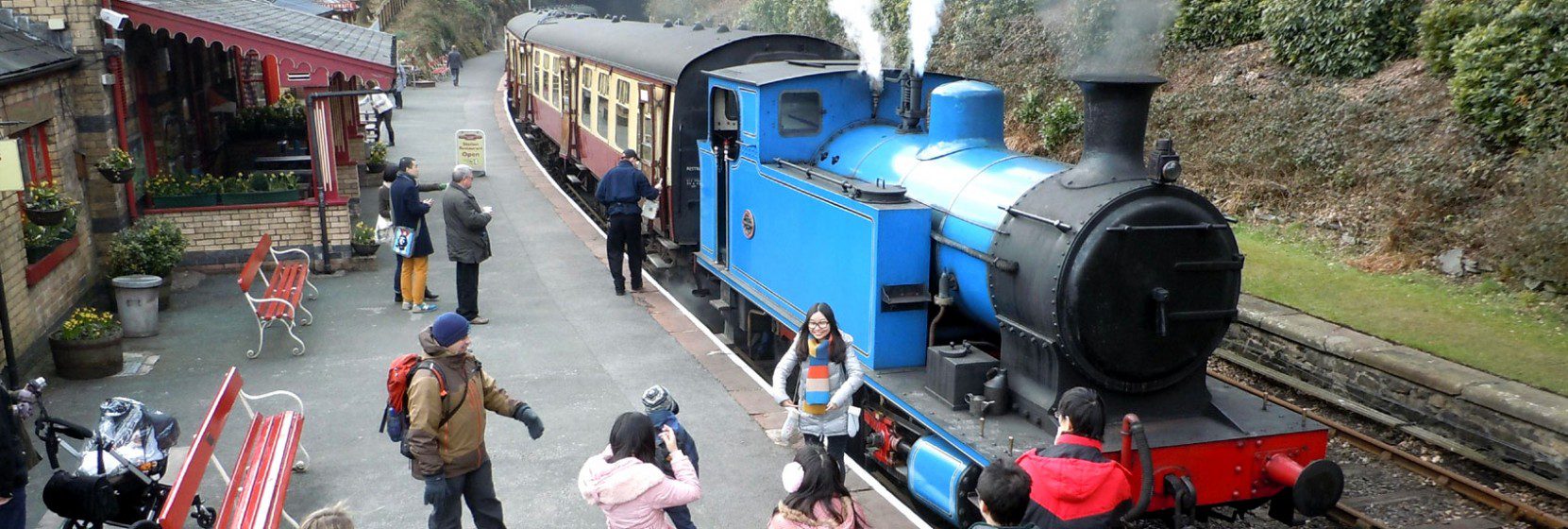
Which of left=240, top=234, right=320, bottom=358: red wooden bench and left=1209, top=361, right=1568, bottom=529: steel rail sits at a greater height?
left=240, top=234, right=320, bottom=358: red wooden bench

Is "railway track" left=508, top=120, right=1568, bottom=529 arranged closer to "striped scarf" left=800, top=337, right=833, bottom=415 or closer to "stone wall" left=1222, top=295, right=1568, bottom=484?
"stone wall" left=1222, top=295, right=1568, bottom=484

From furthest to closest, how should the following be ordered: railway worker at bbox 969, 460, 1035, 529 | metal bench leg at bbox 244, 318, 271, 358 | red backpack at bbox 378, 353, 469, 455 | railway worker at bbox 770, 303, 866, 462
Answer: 1. metal bench leg at bbox 244, 318, 271, 358
2. railway worker at bbox 770, 303, 866, 462
3. red backpack at bbox 378, 353, 469, 455
4. railway worker at bbox 969, 460, 1035, 529

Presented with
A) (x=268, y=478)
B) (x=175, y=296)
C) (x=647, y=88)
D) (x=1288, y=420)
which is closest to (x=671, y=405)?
(x=268, y=478)

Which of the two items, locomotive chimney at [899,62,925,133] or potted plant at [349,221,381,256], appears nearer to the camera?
locomotive chimney at [899,62,925,133]

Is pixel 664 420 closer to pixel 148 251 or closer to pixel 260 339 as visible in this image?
pixel 260 339

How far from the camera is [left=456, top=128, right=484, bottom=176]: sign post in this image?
16828 millimetres

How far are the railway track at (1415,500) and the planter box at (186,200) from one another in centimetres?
954

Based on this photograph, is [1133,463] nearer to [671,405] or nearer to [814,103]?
[671,405]

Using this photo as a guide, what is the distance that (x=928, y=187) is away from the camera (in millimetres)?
6688

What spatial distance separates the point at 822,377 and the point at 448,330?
202 centimetres

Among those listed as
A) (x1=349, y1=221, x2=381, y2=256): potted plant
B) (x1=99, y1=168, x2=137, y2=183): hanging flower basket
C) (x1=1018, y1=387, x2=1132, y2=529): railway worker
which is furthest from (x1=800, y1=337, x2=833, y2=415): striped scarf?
(x1=349, y1=221, x2=381, y2=256): potted plant

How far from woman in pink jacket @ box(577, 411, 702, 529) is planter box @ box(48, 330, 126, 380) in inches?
213

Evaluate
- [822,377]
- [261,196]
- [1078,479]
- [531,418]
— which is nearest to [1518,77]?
[822,377]

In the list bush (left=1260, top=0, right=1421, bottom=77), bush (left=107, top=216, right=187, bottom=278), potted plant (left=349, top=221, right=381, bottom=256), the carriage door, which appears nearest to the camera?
the carriage door
